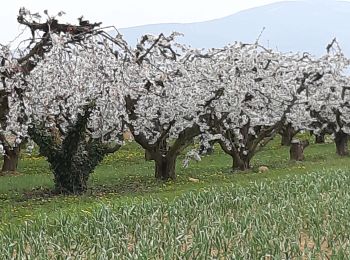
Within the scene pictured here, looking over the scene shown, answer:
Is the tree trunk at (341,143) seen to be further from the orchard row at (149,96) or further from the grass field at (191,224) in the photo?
the grass field at (191,224)

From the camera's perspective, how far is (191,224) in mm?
8773

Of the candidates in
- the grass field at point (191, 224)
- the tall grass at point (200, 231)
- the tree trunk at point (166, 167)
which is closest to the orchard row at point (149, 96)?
the tree trunk at point (166, 167)

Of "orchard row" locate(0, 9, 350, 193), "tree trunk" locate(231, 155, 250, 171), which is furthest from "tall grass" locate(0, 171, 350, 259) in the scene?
"tree trunk" locate(231, 155, 250, 171)

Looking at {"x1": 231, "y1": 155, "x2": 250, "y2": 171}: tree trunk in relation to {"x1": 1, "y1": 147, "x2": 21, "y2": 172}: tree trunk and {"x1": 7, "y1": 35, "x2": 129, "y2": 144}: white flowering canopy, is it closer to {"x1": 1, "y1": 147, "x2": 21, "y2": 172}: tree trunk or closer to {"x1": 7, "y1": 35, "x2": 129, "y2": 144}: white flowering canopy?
{"x1": 7, "y1": 35, "x2": 129, "y2": 144}: white flowering canopy

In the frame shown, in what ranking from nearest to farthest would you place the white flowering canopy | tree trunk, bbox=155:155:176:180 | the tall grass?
the tall grass < the white flowering canopy < tree trunk, bbox=155:155:176:180

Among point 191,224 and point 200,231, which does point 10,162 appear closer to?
point 191,224

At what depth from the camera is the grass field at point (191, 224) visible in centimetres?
705

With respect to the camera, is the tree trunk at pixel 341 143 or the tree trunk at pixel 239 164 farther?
the tree trunk at pixel 341 143

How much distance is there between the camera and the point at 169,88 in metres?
18.0

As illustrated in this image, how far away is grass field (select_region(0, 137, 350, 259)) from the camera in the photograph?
23.1 feet

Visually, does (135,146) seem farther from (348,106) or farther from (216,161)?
(348,106)

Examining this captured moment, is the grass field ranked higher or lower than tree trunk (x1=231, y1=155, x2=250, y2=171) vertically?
lower

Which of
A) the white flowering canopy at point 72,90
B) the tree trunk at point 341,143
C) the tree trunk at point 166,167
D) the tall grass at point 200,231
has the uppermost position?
the white flowering canopy at point 72,90

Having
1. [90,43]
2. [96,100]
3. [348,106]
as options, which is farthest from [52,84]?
[348,106]
